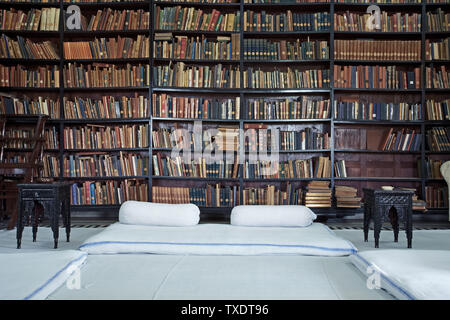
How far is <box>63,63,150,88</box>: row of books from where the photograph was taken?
15.2 feet

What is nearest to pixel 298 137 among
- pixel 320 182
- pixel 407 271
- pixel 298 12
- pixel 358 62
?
pixel 320 182

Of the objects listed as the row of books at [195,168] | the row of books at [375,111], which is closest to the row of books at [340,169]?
the row of books at [375,111]

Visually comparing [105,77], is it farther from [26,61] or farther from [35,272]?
[35,272]

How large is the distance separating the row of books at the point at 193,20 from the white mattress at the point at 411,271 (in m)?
3.47

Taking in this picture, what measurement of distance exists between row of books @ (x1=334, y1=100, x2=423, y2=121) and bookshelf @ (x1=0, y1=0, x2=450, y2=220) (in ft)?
0.20

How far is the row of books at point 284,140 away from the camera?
460 cm

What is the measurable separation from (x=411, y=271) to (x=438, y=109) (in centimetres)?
379

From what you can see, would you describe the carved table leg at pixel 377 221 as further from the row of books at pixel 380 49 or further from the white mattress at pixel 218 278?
the row of books at pixel 380 49

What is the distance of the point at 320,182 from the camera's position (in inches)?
177

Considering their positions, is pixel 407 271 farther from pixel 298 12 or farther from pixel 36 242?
pixel 298 12

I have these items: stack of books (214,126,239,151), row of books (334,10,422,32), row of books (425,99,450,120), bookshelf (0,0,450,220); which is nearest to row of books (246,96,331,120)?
bookshelf (0,0,450,220)

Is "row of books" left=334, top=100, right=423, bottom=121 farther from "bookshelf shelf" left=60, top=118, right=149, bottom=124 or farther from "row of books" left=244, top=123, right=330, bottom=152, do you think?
"bookshelf shelf" left=60, top=118, right=149, bottom=124

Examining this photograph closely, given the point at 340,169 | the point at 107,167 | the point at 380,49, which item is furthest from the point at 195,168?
the point at 380,49

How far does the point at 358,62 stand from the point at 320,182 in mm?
1515
